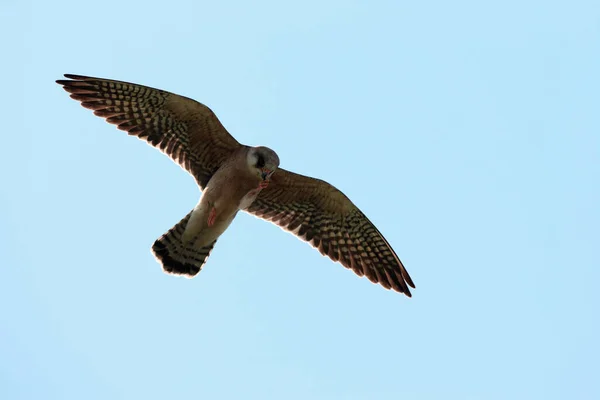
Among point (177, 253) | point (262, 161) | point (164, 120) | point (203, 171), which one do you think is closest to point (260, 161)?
point (262, 161)

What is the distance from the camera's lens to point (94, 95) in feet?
37.4

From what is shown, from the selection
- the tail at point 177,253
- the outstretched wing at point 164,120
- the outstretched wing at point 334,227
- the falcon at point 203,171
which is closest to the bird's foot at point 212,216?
the falcon at point 203,171

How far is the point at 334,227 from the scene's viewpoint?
12359 mm

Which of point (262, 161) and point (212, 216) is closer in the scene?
point (262, 161)

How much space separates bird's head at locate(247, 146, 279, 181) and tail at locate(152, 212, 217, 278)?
3.52ft

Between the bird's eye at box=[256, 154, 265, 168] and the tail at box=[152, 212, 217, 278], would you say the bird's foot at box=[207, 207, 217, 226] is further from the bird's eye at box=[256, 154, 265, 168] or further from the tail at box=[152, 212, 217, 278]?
the bird's eye at box=[256, 154, 265, 168]

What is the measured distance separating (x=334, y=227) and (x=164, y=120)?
2.69 m

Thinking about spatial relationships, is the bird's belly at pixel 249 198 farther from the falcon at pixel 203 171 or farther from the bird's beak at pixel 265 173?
the bird's beak at pixel 265 173

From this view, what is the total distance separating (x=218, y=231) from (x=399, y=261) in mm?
2561

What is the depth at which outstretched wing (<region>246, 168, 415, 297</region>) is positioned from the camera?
472 inches

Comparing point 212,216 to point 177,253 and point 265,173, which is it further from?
point 265,173

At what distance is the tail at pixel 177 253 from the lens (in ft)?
37.6

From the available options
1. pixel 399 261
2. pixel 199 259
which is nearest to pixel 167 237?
pixel 199 259

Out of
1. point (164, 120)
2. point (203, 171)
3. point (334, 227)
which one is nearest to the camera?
point (164, 120)
